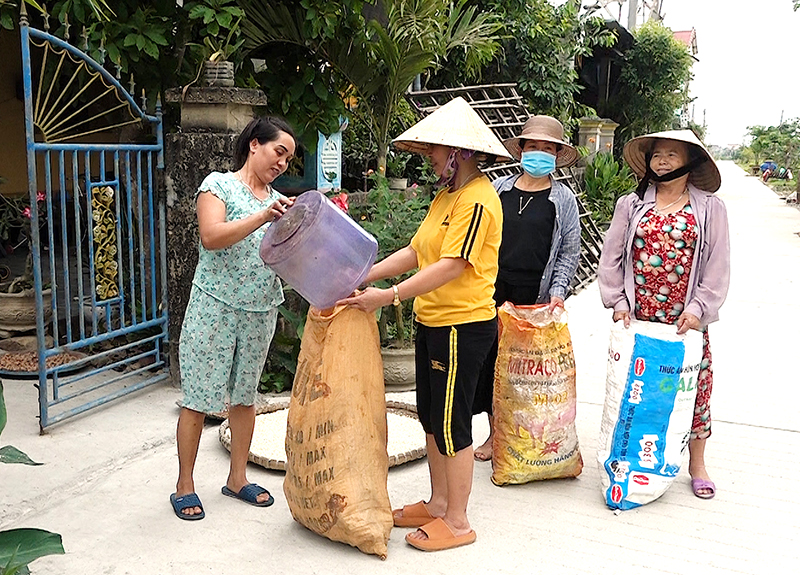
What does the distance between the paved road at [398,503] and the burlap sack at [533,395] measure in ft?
0.43

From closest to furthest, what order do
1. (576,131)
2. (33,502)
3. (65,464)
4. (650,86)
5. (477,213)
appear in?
(477,213) < (33,502) < (65,464) < (576,131) < (650,86)

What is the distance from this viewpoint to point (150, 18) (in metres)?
4.96

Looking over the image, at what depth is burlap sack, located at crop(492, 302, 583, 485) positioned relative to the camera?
344 centimetres

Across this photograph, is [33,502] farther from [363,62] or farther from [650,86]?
[650,86]

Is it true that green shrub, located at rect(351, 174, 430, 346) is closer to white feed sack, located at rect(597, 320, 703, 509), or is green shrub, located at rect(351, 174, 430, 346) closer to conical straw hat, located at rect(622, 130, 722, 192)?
conical straw hat, located at rect(622, 130, 722, 192)

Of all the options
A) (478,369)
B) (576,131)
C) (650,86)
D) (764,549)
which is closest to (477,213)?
(478,369)

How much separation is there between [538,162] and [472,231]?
3.32 feet

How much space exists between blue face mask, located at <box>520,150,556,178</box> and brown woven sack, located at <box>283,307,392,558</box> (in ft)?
3.99

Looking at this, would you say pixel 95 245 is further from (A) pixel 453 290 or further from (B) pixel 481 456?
(A) pixel 453 290

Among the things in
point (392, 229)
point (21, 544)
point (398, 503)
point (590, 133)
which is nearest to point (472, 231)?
point (398, 503)

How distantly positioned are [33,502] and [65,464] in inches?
14.6

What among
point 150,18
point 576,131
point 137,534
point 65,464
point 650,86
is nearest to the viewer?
point 137,534

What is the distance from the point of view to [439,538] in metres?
2.97

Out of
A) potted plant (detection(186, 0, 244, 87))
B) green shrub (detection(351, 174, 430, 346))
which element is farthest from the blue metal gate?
green shrub (detection(351, 174, 430, 346))
